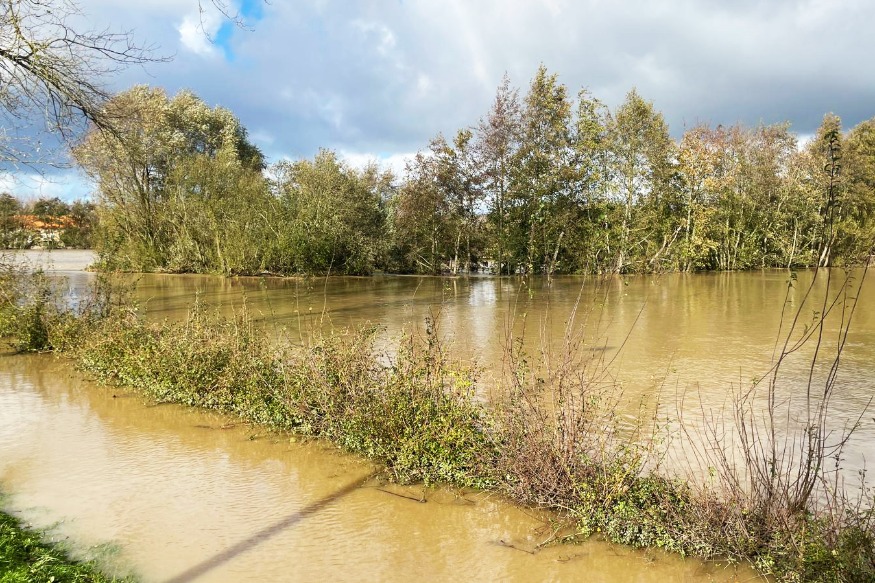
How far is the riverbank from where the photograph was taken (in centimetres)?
382

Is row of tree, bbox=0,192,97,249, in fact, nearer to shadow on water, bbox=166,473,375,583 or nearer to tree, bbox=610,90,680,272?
shadow on water, bbox=166,473,375,583

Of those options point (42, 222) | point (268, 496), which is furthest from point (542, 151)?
point (268, 496)

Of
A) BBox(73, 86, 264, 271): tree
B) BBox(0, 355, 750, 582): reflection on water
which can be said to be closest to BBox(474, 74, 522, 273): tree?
BBox(73, 86, 264, 271): tree

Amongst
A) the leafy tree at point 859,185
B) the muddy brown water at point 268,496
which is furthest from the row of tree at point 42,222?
the leafy tree at point 859,185

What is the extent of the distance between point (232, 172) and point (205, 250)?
4941 millimetres

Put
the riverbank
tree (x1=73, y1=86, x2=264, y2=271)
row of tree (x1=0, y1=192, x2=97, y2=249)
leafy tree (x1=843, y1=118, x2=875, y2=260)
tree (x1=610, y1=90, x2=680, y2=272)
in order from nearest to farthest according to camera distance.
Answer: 1. the riverbank
2. row of tree (x1=0, y1=192, x2=97, y2=249)
3. tree (x1=73, y1=86, x2=264, y2=271)
4. tree (x1=610, y1=90, x2=680, y2=272)
5. leafy tree (x1=843, y1=118, x2=875, y2=260)

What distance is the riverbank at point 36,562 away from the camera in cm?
382

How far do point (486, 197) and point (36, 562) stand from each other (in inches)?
1323

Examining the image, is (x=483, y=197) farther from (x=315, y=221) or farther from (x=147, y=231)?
(x=147, y=231)

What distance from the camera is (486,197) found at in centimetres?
3616

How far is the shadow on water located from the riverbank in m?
0.45

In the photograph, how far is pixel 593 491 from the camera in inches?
191

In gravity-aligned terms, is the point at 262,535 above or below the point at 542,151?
below

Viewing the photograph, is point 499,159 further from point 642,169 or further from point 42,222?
point 42,222
